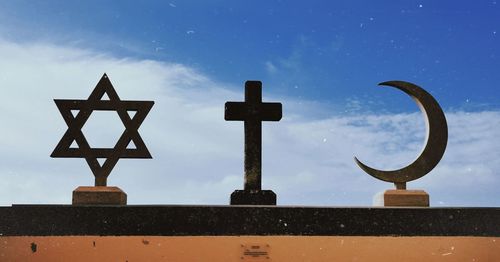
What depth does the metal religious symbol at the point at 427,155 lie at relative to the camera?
20.2ft

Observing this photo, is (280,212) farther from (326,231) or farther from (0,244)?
(0,244)

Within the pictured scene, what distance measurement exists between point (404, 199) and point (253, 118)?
1.65 m

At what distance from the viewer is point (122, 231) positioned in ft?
18.2

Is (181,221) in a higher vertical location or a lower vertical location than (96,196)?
lower

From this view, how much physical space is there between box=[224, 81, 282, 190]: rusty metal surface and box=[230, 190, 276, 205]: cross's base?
0.28 metres

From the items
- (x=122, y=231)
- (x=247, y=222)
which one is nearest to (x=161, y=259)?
(x=122, y=231)

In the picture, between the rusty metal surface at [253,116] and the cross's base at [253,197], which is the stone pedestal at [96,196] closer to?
the cross's base at [253,197]

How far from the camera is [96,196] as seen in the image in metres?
5.84

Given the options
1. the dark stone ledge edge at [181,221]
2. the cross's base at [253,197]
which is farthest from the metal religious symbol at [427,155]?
the cross's base at [253,197]

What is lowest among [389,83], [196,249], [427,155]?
[196,249]

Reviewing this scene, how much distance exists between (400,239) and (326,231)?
2.20 ft

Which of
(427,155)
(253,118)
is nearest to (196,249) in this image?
(253,118)

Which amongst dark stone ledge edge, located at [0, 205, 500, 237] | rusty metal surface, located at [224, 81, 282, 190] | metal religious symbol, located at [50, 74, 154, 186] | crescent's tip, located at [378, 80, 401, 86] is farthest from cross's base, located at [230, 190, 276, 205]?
crescent's tip, located at [378, 80, 401, 86]

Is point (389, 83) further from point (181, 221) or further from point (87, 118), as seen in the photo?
A: point (87, 118)
